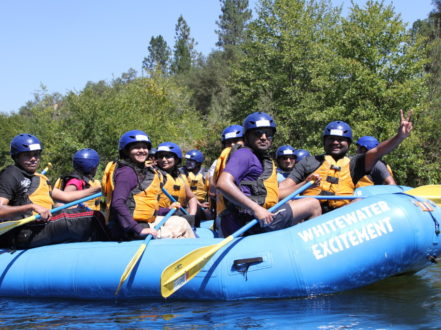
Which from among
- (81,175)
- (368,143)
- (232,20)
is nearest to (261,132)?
(81,175)

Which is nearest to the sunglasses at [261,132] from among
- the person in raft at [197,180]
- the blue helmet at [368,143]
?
the blue helmet at [368,143]

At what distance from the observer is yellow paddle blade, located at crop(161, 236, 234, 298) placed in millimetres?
5191

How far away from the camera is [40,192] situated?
21.2ft

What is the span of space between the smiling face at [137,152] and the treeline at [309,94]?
14.3 m

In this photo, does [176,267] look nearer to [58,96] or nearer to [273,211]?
[273,211]

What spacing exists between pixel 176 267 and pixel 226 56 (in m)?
54.7

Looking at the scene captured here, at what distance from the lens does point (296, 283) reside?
17.1 ft

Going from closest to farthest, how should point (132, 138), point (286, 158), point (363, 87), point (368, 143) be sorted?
1. point (132, 138)
2. point (368, 143)
3. point (286, 158)
4. point (363, 87)

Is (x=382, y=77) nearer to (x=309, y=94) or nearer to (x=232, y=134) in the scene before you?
(x=309, y=94)

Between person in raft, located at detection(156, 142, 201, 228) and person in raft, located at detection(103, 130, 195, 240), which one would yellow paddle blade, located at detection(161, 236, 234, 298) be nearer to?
person in raft, located at detection(103, 130, 195, 240)

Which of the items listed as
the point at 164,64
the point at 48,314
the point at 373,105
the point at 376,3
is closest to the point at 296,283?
the point at 48,314

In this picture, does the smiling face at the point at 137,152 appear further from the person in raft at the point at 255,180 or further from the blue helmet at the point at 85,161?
the blue helmet at the point at 85,161

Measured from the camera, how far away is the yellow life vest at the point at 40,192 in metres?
6.39

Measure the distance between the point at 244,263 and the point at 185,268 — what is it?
56cm
